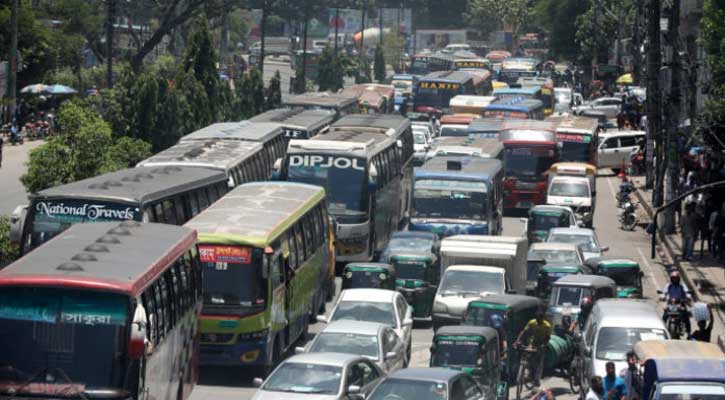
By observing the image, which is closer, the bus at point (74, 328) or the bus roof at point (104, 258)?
the bus at point (74, 328)

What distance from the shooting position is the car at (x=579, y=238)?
118 feet

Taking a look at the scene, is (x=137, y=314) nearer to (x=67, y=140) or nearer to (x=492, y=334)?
(x=492, y=334)

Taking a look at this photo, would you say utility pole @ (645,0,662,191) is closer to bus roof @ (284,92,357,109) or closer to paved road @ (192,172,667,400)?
paved road @ (192,172,667,400)

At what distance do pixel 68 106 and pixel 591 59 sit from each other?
262 feet

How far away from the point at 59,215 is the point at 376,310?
5.87m

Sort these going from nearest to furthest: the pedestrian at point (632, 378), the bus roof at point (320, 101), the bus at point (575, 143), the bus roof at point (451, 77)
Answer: the pedestrian at point (632, 378)
the bus at point (575, 143)
the bus roof at point (320, 101)
the bus roof at point (451, 77)

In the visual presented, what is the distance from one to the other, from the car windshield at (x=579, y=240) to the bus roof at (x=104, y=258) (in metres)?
17.2

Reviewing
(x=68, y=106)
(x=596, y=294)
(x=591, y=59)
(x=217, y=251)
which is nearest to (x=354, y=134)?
(x=68, y=106)

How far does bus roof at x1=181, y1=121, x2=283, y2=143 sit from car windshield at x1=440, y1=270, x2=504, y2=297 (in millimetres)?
10533

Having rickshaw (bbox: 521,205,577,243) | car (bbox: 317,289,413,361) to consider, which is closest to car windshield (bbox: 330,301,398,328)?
car (bbox: 317,289,413,361)

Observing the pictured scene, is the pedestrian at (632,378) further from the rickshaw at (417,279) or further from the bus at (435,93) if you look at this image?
the bus at (435,93)

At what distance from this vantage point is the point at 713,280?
114ft

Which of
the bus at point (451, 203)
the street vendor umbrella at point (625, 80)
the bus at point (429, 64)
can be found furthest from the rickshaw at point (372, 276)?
the bus at point (429, 64)

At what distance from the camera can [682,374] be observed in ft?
58.7
